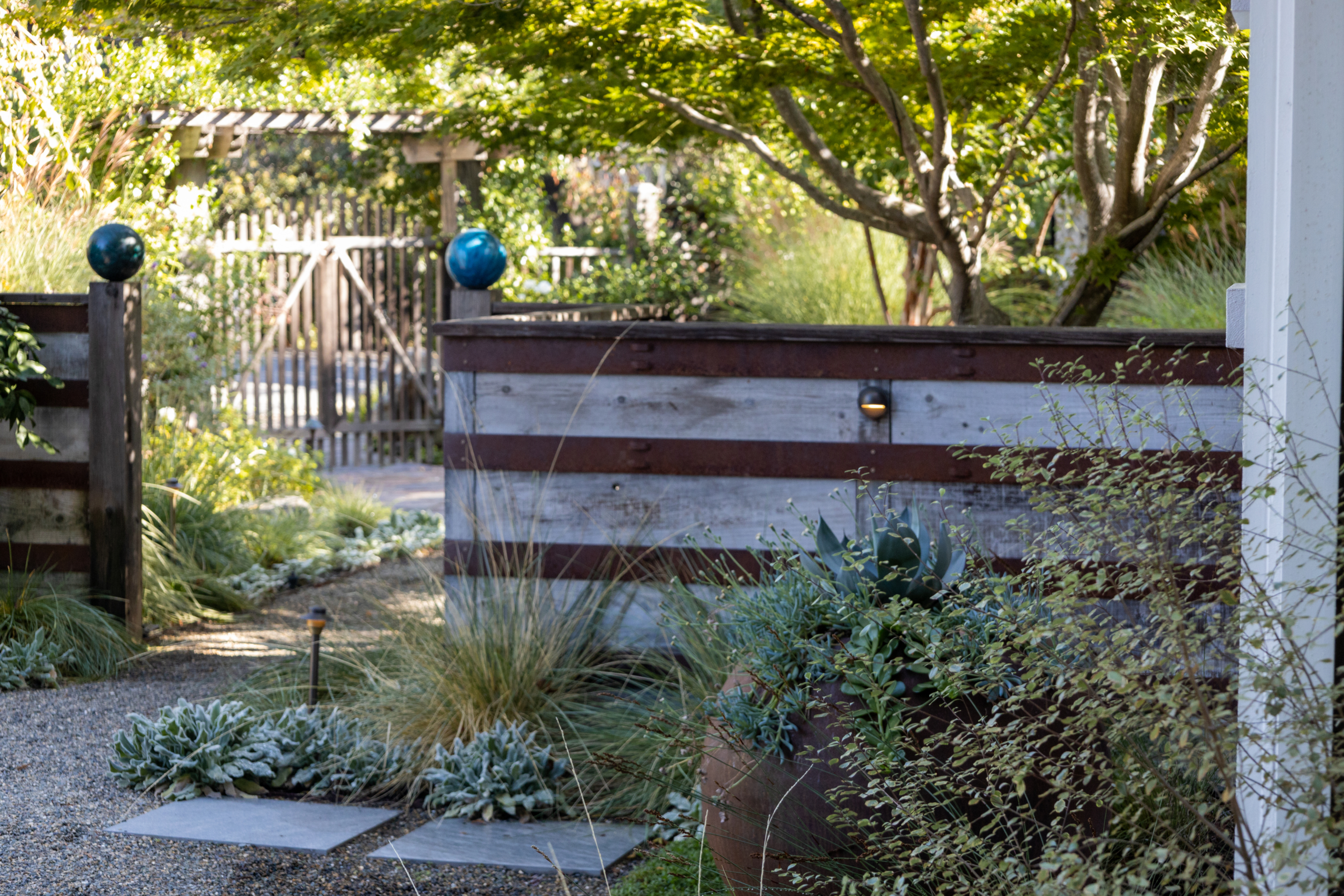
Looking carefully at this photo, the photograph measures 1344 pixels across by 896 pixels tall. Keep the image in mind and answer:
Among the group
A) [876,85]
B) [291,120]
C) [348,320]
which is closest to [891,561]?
[876,85]

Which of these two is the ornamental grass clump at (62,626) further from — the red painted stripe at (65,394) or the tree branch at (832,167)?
the tree branch at (832,167)

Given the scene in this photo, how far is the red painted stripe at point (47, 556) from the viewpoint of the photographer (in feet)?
16.7

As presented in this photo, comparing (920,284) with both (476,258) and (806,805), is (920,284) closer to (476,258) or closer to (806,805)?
(476,258)

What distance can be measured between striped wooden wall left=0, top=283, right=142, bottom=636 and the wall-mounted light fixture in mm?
2941

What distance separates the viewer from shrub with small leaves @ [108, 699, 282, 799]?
3621 mm

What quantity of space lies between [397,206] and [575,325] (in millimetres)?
8399

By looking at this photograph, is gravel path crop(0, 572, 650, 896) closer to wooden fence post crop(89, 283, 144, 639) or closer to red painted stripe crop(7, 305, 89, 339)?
wooden fence post crop(89, 283, 144, 639)

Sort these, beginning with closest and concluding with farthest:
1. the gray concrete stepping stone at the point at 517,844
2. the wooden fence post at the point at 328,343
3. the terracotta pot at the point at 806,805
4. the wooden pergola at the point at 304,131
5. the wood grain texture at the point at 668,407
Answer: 1. the terracotta pot at the point at 806,805
2. the gray concrete stepping stone at the point at 517,844
3. the wood grain texture at the point at 668,407
4. the wooden pergola at the point at 304,131
5. the wooden fence post at the point at 328,343

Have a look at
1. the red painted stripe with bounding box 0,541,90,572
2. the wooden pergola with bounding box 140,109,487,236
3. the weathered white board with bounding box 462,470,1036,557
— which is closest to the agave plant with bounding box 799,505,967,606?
the weathered white board with bounding box 462,470,1036,557

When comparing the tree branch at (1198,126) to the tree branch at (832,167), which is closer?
the tree branch at (1198,126)

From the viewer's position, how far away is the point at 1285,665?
1.64 metres

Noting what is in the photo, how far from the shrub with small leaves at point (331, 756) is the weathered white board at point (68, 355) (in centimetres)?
205

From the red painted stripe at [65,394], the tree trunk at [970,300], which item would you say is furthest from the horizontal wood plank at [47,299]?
the tree trunk at [970,300]

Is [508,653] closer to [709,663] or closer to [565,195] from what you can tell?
[709,663]
